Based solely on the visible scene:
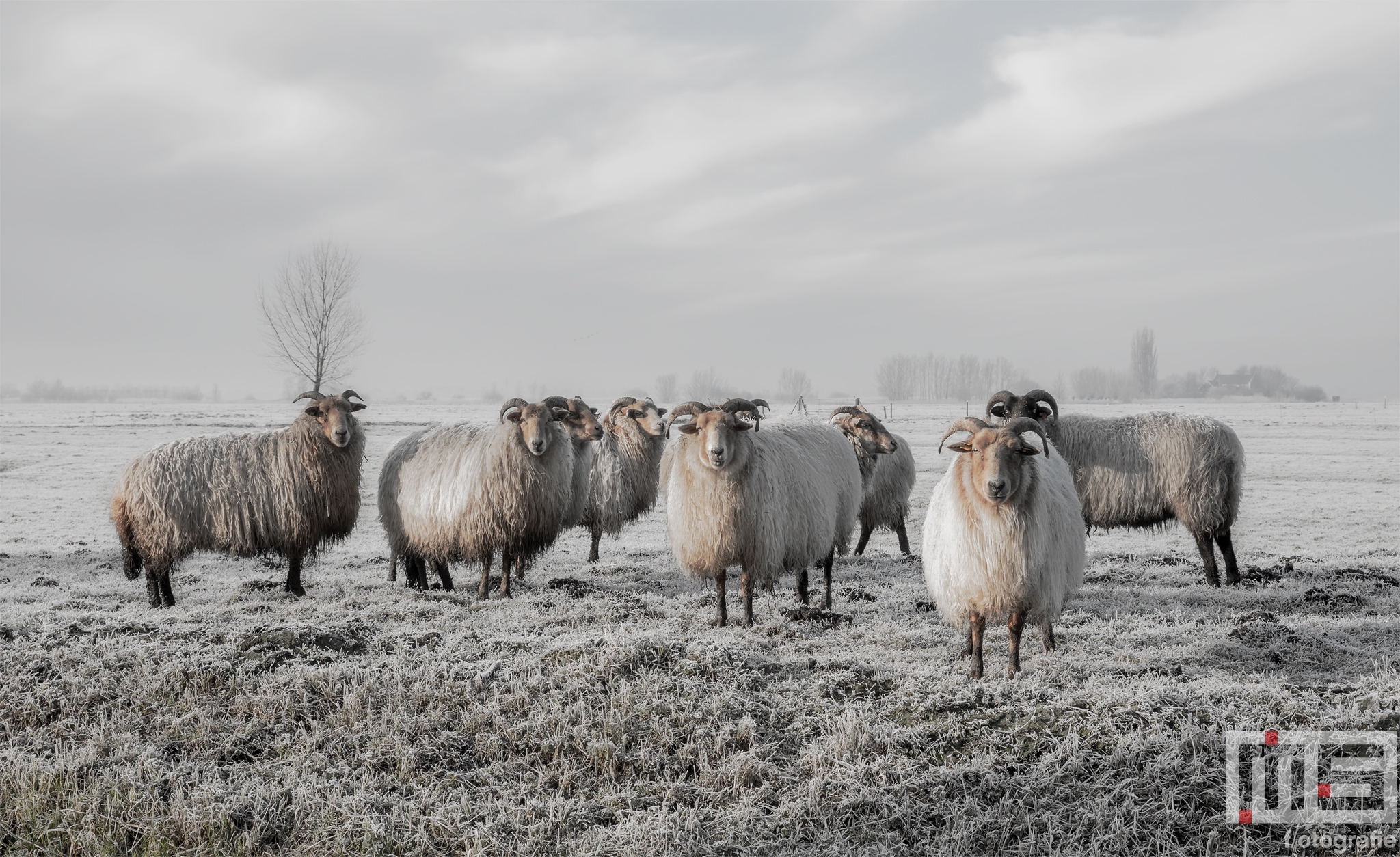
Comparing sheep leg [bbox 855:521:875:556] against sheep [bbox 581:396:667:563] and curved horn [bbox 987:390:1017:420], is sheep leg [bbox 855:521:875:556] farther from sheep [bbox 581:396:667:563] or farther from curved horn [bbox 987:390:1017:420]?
sheep [bbox 581:396:667:563]

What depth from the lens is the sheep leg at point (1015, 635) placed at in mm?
6520

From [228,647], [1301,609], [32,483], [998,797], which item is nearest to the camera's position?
[998,797]

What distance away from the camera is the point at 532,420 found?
A: 10.2 metres

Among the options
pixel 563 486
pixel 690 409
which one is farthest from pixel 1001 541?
pixel 563 486

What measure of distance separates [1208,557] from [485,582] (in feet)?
30.2

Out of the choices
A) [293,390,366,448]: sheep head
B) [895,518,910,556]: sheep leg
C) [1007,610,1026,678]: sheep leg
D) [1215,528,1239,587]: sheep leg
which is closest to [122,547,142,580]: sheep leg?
[293,390,366,448]: sheep head

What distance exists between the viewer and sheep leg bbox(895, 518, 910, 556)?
521 inches

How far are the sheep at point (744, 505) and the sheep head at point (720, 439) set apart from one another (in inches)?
0.4

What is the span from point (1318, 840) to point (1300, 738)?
876 millimetres

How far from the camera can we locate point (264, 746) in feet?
18.4

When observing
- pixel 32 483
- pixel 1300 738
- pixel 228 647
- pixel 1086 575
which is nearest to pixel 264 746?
pixel 228 647

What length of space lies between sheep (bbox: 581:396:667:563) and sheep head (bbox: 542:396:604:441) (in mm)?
2245

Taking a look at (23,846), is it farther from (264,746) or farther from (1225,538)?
(1225,538)

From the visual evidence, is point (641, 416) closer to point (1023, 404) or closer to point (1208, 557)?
point (1023, 404)
